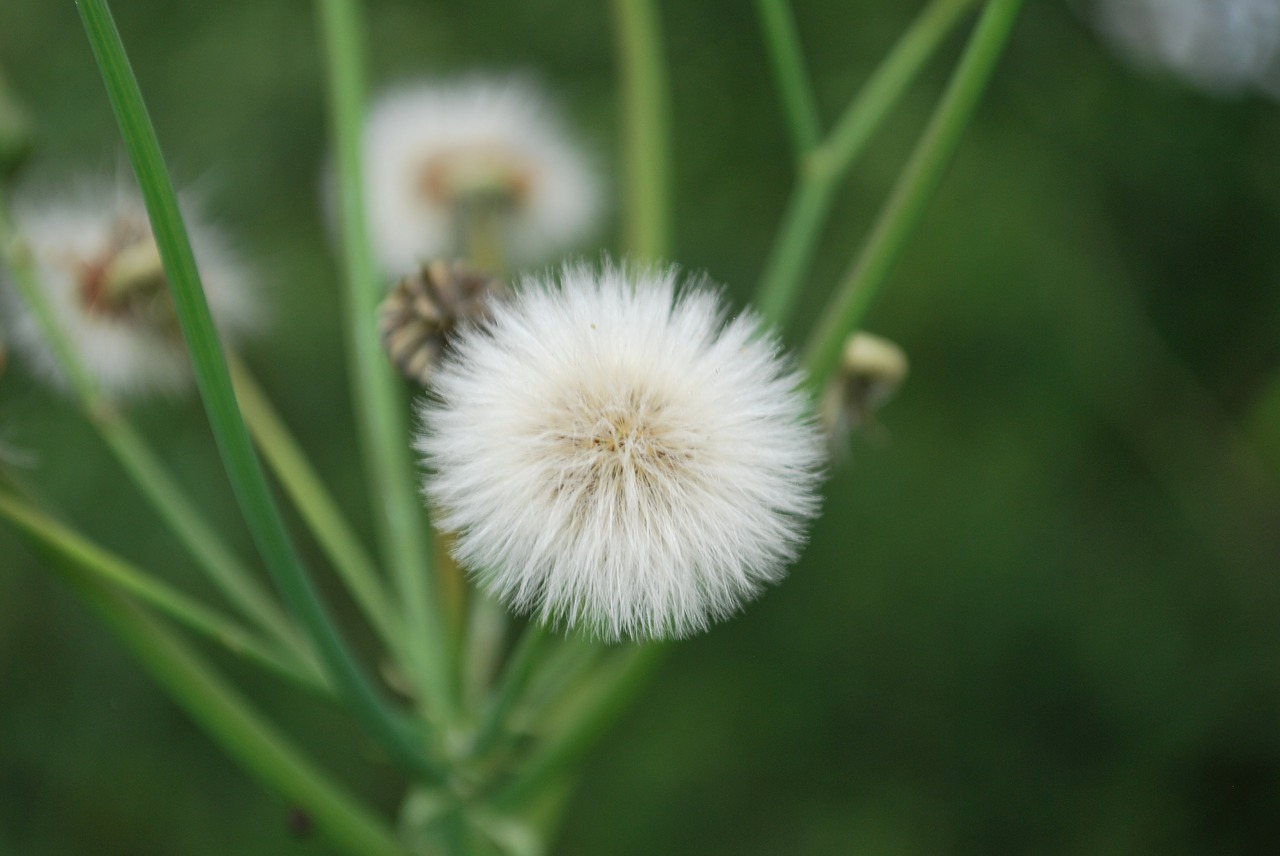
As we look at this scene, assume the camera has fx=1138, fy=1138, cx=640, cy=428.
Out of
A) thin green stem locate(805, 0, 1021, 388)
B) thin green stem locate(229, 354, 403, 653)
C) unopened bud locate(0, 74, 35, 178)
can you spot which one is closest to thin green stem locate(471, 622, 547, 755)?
thin green stem locate(229, 354, 403, 653)

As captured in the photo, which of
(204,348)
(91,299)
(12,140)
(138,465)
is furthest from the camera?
(91,299)

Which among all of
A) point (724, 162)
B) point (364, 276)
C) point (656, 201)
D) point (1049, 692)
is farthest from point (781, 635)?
point (364, 276)

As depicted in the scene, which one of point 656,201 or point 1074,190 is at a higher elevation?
point 1074,190

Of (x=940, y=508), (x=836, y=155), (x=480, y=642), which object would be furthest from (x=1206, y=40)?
(x=480, y=642)

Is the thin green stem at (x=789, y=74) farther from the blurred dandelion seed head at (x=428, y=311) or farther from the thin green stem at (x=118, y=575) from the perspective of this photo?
the thin green stem at (x=118, y=575)

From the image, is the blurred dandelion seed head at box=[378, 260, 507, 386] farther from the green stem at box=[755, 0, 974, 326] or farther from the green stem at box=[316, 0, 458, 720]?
the green stem at box=[755, 0, 974, 326]

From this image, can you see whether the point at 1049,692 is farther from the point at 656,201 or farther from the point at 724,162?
the point at 656,201

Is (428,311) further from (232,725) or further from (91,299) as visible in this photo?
(91,299)
